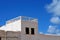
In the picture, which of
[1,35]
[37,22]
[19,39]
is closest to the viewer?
[1,35]

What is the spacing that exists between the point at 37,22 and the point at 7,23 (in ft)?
19.1

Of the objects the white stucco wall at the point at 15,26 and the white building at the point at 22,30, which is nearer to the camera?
the white building at the point at 22,30

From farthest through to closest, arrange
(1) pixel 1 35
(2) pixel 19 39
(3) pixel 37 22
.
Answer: (3) pixel 37 22, (2) pixel 19 39, (1) pixel 1 35

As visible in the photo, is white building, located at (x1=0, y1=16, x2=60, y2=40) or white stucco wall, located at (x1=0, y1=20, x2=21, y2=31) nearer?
white building, located at (x1=0, y1=16, x2=60, y2=40)

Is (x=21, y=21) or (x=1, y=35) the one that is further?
(x=21, y=21)

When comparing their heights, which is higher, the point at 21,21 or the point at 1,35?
the point at 21,21

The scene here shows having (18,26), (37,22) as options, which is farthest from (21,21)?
(37,22)

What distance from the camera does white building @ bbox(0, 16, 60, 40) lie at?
29812 millimetres

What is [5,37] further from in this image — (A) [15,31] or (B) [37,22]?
(B) [37,22]

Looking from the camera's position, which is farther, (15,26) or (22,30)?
(15,26)

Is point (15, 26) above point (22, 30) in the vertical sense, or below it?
above

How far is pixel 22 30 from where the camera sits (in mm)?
31078

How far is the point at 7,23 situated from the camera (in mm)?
34875

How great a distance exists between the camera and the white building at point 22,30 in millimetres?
29812
